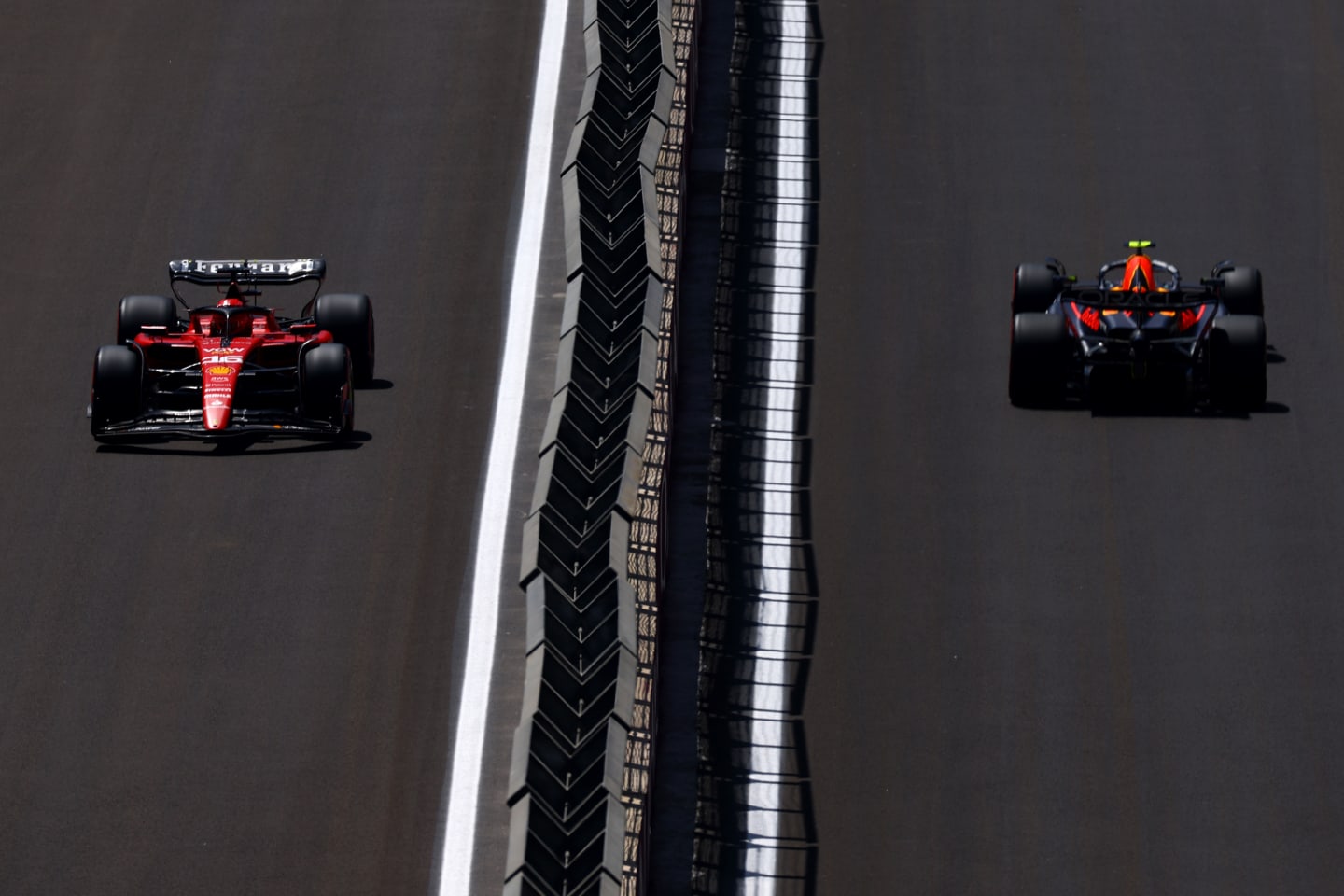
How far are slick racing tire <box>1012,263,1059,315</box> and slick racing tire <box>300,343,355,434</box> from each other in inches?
302

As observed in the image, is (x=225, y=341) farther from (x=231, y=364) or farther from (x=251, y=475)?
(x=251, y=475)

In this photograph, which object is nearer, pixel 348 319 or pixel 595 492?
pixel 595 492

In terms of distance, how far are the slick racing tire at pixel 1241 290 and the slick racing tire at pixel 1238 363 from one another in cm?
85

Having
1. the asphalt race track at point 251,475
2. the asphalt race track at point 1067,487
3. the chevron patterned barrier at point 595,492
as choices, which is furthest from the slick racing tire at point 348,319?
the asphalt race track at point 1067,487

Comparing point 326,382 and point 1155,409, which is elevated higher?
point 1155,409

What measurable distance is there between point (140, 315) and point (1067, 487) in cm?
995

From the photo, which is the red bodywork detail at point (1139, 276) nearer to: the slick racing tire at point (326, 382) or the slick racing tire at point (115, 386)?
the slick racing tire at point (326, 382)

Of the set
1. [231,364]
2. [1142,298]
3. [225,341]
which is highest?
[1142,298]

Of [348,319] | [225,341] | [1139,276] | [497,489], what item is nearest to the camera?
[225,341]

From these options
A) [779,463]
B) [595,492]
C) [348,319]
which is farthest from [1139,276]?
[595,492]

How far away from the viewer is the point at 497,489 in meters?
33.0

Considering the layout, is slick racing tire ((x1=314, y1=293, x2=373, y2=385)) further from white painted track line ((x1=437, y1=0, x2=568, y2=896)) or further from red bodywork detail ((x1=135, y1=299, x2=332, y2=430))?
white painted track line ((x1=437, y1=0, x2=568, y2=896))

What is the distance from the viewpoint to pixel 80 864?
27.8m

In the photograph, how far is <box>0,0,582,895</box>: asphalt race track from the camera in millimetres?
28469
